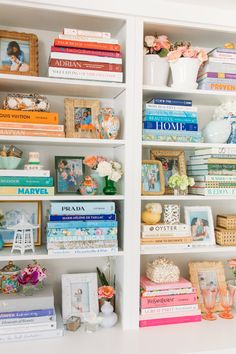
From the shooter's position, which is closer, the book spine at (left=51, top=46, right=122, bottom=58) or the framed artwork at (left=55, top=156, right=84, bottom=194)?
the book spine at (left=51, top=46, right=122, bottom=58)

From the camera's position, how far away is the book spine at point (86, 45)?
5.35 feet

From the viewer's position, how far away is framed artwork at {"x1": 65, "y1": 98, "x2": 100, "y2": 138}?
1.77 metres

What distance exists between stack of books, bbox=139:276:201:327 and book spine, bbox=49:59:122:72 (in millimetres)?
1071

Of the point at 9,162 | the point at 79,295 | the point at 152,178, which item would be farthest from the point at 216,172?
the point at 9,162

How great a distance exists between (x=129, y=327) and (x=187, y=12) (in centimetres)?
155

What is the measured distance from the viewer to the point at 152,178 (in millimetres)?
1859

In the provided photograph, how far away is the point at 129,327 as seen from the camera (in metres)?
1.71

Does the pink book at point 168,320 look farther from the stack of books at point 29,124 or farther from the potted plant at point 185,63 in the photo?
the potted plant at point 185,63

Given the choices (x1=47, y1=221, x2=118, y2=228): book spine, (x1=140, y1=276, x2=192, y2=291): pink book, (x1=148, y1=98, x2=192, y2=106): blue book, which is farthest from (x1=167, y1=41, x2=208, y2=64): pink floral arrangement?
(x1=140, y1=276, x2=192, y2=291): pink book

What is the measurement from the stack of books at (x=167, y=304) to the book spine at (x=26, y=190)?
672 millimetres

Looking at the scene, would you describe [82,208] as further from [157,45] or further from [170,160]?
[157,45]

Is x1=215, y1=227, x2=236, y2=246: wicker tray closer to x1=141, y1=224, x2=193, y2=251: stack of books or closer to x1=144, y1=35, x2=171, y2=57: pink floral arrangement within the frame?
x1=141, y1=224, x2=193, y2=251: stack of books

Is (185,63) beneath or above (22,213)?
above

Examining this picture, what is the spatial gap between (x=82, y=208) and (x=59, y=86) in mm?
595
